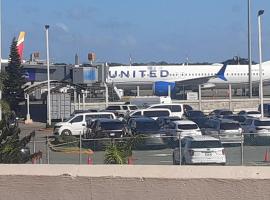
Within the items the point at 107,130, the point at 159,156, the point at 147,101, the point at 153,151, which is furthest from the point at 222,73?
the point at 159,156

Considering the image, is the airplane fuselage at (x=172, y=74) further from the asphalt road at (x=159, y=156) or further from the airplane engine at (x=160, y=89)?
the asphalt road at (x=159, y=156)

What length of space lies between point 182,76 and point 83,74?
92.6 feet

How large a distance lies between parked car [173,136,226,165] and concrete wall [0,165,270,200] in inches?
723

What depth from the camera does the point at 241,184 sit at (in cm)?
480

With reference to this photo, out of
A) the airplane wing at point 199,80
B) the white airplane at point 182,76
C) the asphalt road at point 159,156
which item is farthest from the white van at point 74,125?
the airplane wing at point 199,80

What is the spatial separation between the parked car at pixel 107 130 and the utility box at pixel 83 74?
31.8 m

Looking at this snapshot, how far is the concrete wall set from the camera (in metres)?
4.81

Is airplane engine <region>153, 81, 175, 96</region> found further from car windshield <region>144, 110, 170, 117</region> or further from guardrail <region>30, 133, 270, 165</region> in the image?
guardrail <region>30, 133, 270, 165</region>

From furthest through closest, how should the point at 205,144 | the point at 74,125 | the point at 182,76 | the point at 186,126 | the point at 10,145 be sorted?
the point at 182,76 → the point at 74,125 → the point at 186,126 → the point at 205,144 → the point at 10,145

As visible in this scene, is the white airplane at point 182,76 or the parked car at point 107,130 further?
the white airplane at point 182,76

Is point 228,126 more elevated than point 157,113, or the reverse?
point 157,113

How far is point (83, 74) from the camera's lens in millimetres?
69438

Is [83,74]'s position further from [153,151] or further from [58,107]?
[153,151]

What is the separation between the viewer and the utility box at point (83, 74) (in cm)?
6925
